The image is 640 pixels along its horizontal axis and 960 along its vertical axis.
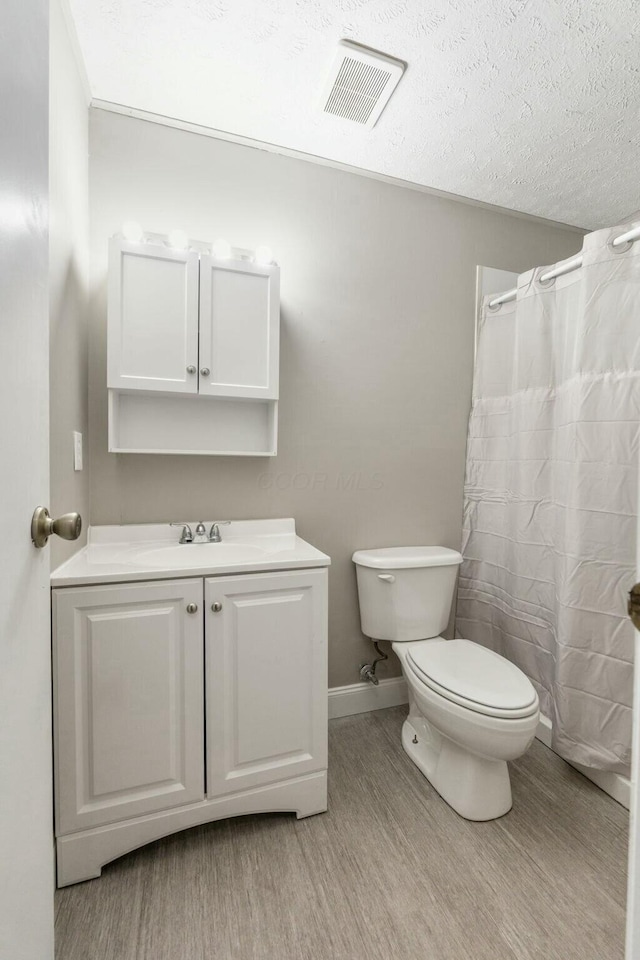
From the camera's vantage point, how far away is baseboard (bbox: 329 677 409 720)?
196 cm

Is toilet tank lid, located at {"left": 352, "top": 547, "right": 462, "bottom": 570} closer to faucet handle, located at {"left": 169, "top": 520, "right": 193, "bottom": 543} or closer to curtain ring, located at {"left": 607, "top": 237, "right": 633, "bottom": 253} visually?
faucet handle, located at {"left": 169, "top": 520, "right": 193, "bottom": 543}

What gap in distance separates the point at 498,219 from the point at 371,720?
2444mm

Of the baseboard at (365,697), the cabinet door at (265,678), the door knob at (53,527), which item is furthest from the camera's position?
the baseboard at (365,697)

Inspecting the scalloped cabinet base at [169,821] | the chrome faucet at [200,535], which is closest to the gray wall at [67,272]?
the chrome faucet at [200,535]

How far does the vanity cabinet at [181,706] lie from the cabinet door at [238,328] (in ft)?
2.31

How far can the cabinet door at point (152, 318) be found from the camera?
1459 mm

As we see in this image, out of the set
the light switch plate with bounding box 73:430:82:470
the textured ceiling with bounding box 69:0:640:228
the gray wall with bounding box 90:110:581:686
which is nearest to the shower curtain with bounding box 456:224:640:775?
the gray wall with bounding box 90:110:581:686

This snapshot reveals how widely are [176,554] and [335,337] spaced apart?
1.11m

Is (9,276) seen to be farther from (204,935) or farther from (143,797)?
(204,935)

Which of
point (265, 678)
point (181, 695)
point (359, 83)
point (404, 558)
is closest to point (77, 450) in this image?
point (181, 695)

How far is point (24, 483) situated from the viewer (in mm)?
633

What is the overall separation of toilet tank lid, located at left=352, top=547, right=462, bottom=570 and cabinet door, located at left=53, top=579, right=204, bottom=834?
79 centimetres

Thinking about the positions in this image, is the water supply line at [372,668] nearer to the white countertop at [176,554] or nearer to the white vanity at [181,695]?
the white vanity at [181,695]

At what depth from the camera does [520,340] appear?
1.89m
